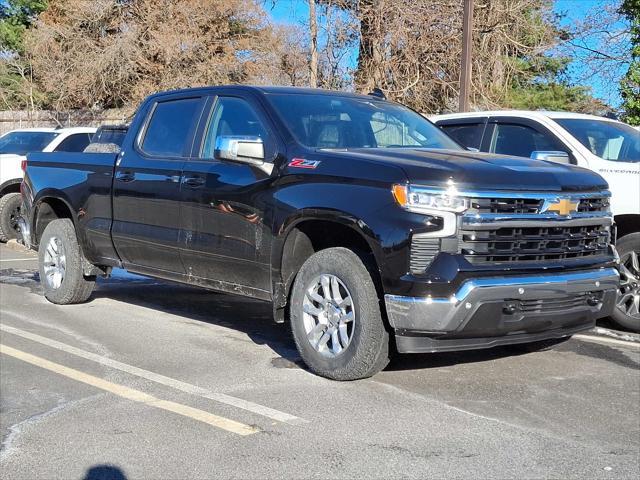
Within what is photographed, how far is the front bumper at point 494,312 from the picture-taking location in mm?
4973

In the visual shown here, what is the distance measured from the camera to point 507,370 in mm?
6043

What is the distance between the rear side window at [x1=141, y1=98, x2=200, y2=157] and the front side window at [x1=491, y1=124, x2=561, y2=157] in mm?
3054

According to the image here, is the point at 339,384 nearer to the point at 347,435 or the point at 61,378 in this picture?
the point at 347,435

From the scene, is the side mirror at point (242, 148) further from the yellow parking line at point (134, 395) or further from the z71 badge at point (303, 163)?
the yellow parking line at point (134, 395)

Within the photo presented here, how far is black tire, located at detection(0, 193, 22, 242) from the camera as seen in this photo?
1385 cm

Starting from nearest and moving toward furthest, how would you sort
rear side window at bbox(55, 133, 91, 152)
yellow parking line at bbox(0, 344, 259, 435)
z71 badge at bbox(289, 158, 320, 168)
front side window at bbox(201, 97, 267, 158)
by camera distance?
yellow parking line at bbox(0, 344, 259, 435)
z71 badge at bbox(289, 158, 320, 168)
front side window at bbox(201, 97, 267, 158)
rear side window at bbox(55, 133, 91, 152)

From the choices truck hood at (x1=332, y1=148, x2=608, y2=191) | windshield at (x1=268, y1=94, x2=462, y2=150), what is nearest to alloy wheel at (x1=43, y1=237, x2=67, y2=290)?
windshield at (x1=268, y1=94, x2=462, y2=150)

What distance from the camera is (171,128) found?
714cm

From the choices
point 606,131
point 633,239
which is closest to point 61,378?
point 633,239

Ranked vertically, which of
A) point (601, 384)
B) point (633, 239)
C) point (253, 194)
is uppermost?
point (253, 194)

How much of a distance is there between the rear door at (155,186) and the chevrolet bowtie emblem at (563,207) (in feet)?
9.57

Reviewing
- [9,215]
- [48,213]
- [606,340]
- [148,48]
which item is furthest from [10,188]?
[148,48]

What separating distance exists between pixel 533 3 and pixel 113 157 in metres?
15.0

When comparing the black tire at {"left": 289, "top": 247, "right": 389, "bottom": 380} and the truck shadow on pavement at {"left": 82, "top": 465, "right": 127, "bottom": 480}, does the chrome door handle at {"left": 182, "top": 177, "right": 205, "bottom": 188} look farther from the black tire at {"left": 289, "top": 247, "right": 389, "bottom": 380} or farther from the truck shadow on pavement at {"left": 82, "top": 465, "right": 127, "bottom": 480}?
the truck shadow on pavement at {"left": 82, "top": 465, "right": 127, "bottom": 480}
